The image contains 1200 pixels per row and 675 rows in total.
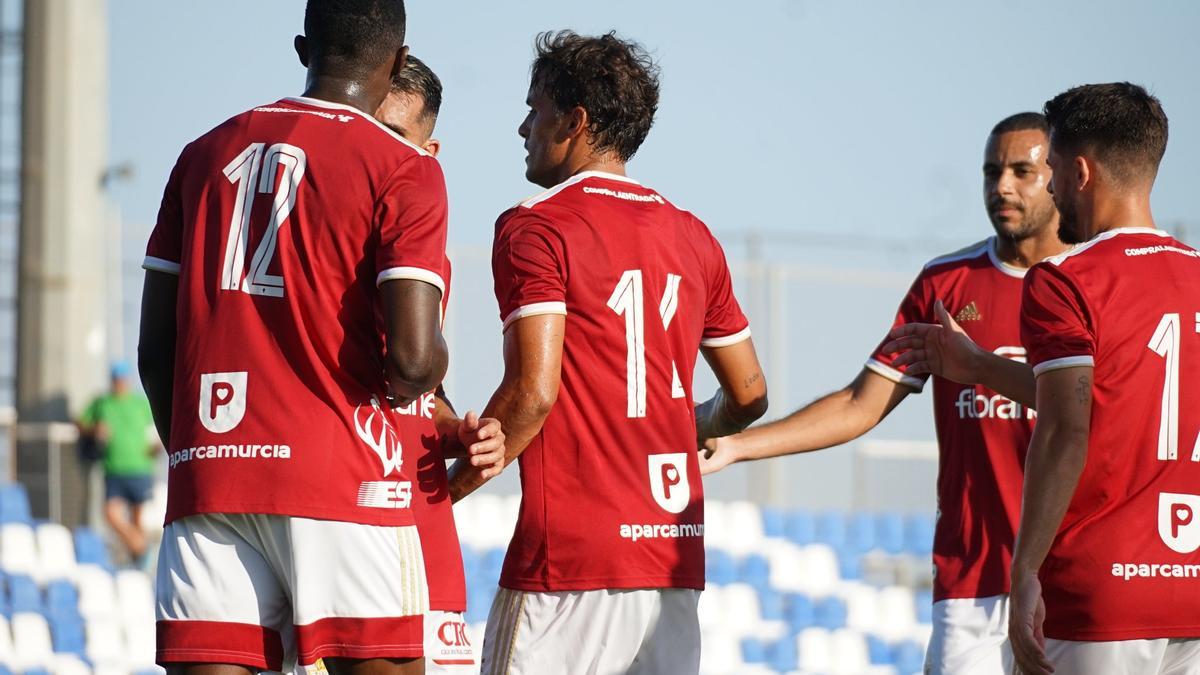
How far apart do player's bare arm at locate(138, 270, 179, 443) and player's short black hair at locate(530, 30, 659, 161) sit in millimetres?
1363

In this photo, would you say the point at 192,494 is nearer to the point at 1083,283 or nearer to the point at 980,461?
the point at 1083,283

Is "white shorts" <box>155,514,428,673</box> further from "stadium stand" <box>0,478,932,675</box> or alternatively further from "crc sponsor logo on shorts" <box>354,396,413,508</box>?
"stadium stand" <box>0,478,932,675</box>

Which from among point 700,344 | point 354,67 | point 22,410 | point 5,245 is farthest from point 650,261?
point 5,245

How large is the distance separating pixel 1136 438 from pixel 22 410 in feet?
48.5

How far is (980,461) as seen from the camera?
5.65 meters

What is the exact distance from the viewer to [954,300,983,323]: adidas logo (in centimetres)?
587

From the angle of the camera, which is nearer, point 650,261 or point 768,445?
point 650,261

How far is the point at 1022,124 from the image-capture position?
612cm

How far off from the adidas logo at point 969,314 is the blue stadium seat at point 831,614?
10.1m

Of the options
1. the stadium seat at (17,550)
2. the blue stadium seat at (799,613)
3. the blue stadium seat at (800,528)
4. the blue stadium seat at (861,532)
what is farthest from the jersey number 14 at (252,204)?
the blue stadium seat at (861,532)

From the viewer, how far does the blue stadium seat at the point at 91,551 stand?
516 inches

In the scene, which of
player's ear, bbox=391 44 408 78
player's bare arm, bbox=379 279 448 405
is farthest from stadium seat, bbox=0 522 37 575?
player's bare arm, bbox=379 279 448 405

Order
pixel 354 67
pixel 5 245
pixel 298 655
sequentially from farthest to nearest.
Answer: pixel 5 245
pixel 354 67
pixel 298 655

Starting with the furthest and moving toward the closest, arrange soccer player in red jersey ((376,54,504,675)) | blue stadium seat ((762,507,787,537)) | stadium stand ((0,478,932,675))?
blue stadium seat ((762,507,787,537))
stadium stand ((0,478,932,675))
soccer player in red jersey ((376,54,504,675))
